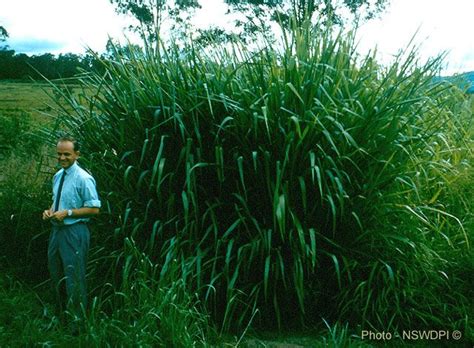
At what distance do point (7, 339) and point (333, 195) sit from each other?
2314mm

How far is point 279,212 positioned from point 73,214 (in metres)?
1.34

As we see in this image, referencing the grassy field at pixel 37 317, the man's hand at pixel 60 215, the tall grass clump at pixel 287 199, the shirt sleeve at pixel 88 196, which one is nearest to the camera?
the grassy field at pixel 37 317

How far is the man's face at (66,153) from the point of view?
4.34 metres

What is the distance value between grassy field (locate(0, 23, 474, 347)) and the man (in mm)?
210

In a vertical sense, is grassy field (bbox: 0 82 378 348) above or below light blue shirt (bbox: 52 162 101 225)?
below

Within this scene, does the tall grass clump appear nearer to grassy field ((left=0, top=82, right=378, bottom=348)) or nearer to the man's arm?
grassy field ((left=0, top=82, right=378, bottom=348))

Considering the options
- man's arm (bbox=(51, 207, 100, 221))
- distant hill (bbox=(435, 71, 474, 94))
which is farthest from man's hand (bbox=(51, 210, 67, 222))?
distant hill (bbox=(435, 71, 474, 94))

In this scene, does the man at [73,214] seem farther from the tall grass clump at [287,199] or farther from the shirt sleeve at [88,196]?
the tall grass clump at [287,199]

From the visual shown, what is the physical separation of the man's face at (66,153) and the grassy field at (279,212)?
56 centimetres

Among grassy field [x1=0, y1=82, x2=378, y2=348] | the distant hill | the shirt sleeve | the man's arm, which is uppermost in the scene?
the distant hill

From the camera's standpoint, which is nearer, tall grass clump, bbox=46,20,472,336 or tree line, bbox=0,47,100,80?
tall grass clump, bbox=46,20,472,336

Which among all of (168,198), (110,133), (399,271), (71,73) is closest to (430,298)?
(399,271)

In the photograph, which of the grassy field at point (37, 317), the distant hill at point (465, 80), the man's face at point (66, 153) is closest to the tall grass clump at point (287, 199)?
the grassy field at point (37, 317)

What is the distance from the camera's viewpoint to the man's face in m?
4.34
